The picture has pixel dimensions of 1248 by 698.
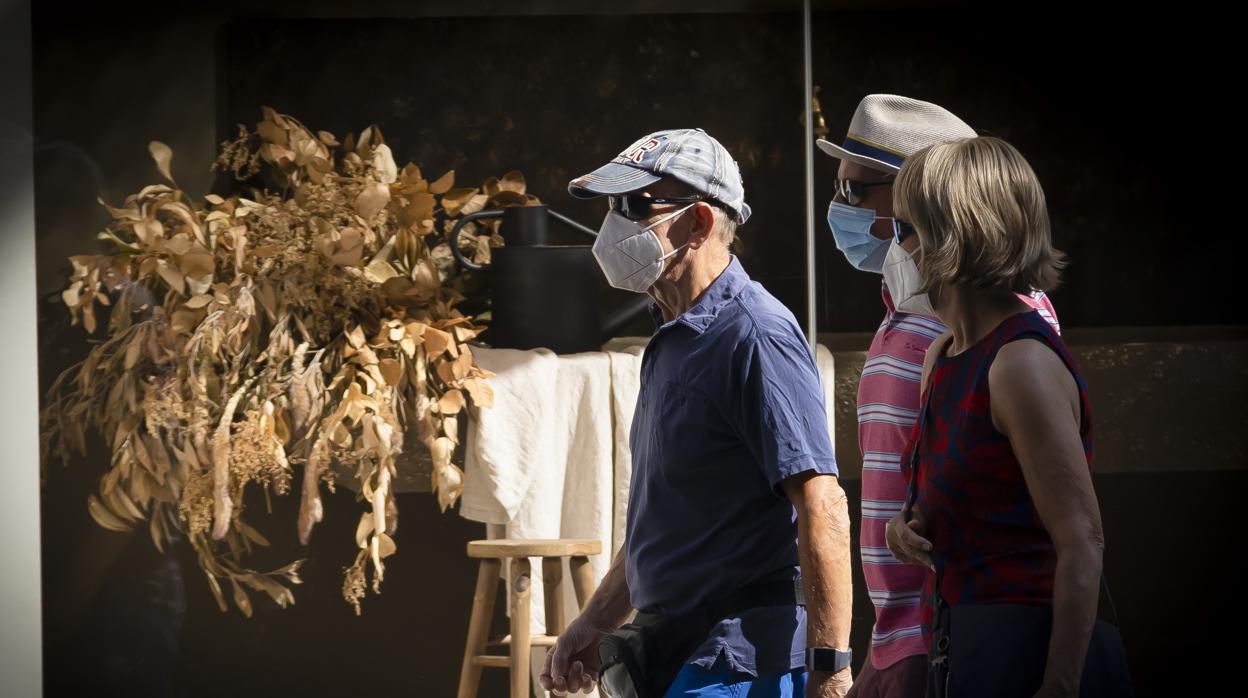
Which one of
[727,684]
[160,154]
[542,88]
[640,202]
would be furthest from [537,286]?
[727,684]

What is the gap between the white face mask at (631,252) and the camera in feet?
6.37

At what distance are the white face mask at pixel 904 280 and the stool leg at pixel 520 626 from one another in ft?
4.90

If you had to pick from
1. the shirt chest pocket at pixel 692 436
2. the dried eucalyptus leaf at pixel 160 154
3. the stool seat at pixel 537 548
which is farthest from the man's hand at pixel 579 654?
the dried eucalyptus leaf at pixel 160 154

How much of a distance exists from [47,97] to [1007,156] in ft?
8.83

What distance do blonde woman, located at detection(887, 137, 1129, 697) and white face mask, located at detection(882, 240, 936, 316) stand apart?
1.13 ft

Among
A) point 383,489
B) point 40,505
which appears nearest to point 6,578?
point 40,505

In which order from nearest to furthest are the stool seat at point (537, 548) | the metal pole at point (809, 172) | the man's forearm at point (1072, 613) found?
the man's forearm at point (1072, 613) → the stool seat at point (537, 548) → the metal pole at point (809, 172)

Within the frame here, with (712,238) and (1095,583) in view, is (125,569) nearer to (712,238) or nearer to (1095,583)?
(712,238)

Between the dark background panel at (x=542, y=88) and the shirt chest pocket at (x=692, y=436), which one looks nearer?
the shirt chest pocket at (x=692, y=436)

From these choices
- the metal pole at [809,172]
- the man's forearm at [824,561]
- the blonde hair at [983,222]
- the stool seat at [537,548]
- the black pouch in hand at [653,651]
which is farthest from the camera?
the metal pole at [809,172]

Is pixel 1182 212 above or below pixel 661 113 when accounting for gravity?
below

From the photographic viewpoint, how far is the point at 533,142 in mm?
3436

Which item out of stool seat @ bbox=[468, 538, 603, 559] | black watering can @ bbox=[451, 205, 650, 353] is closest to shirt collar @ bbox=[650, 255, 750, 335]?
stool seat @ bbox=[468, 538, 603, 559]

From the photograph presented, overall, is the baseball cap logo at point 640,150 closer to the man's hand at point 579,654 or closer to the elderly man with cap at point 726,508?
the elderly man with cap at point 726,508
